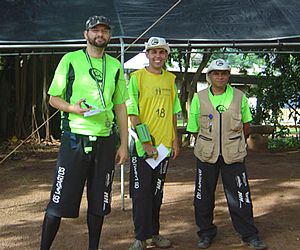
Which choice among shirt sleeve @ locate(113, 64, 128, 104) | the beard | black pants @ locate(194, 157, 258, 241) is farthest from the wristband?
the beard

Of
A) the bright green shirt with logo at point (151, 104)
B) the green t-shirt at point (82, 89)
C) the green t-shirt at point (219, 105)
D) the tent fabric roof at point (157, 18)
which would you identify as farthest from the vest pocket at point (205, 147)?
the tent fabric roof at point (157, 18)

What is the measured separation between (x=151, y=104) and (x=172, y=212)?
1.75m

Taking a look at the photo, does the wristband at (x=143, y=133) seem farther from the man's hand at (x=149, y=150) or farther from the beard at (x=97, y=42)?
the beard at (x=97, y=42)

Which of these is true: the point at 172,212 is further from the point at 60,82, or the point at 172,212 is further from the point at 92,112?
the point at 60,82

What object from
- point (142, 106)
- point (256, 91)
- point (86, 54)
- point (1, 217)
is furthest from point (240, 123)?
point (256, 91)

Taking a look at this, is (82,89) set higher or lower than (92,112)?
higher

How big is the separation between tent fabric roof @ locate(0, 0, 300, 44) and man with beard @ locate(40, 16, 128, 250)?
69.0 inches

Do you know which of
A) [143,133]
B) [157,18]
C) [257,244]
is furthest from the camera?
[157,18]

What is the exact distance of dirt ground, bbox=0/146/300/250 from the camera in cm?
418

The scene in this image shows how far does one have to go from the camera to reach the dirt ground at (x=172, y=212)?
4.18 metres

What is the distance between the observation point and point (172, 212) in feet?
16.9

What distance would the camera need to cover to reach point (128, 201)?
5586mm

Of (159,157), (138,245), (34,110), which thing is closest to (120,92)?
(159,157)

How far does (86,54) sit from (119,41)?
2.06 meters
